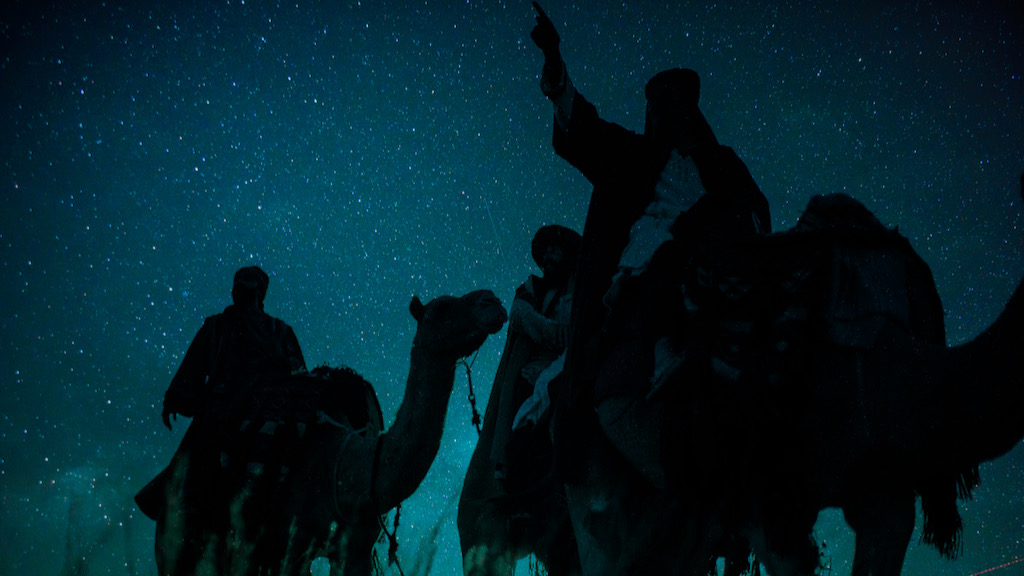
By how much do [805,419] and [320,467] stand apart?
4.10 metres

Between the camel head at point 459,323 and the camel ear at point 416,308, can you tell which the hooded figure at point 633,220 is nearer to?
the camel head at point 459,323

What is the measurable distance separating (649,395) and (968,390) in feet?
3.88

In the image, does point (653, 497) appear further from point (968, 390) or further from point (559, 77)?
point (559, 77)

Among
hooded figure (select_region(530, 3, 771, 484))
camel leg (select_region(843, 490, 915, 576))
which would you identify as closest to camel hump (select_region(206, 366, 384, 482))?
hooded figure (select_region(530, 3, 771, 484))

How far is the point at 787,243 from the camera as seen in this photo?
131 inches

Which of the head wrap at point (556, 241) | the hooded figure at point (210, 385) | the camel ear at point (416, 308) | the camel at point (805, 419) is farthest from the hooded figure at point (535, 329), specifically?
the hooded figure at point (210, 385)

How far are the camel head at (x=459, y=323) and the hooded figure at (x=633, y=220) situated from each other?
1332 mm

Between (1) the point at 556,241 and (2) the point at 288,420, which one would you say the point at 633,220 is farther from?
(2) the point at 288,420

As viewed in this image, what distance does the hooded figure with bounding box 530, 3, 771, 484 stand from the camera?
138 inches

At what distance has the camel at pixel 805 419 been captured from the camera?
2.73 meters

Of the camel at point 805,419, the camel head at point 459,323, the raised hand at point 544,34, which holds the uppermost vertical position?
the raised hand at point 544,34

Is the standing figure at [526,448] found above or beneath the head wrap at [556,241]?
beneath

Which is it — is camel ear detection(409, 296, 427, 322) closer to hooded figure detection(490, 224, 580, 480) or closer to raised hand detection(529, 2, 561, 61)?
hooded figure detection(490, 224, 580, 480)

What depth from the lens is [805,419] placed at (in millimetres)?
2967
